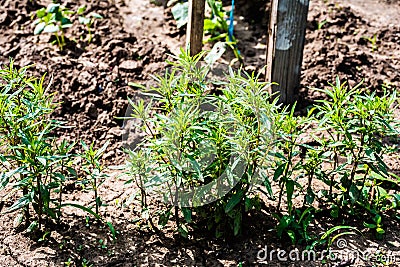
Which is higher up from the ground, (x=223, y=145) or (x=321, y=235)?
(x=223, y=145)

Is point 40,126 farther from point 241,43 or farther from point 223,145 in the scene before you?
point 241,43

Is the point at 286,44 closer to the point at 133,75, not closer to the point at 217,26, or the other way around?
the point at 217,26

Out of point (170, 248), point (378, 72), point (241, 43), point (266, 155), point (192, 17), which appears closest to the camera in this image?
point (266, 155)

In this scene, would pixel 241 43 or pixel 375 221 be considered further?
pixel 241 43

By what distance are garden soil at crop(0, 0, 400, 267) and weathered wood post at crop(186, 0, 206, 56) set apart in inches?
12.3

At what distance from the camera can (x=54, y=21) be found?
5.02m

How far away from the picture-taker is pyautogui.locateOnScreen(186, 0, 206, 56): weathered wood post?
447 cm

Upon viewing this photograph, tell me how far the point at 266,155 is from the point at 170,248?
77cm

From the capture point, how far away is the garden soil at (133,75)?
11.6 ft

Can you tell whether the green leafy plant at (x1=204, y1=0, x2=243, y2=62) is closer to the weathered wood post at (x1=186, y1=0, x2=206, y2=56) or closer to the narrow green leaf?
the weathered wood post at (x1=186, y1=0, x2=206, y2=56)

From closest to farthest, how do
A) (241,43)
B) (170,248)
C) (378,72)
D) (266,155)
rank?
(266,155), (170,248), (378,72), (241,43)

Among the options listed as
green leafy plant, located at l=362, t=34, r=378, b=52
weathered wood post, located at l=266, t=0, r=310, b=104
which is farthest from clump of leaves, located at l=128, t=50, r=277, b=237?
green leafy plant, located at l=362, t=34, r=378, b=52

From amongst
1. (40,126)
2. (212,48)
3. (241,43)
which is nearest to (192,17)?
(212,48)

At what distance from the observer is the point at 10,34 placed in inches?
202
